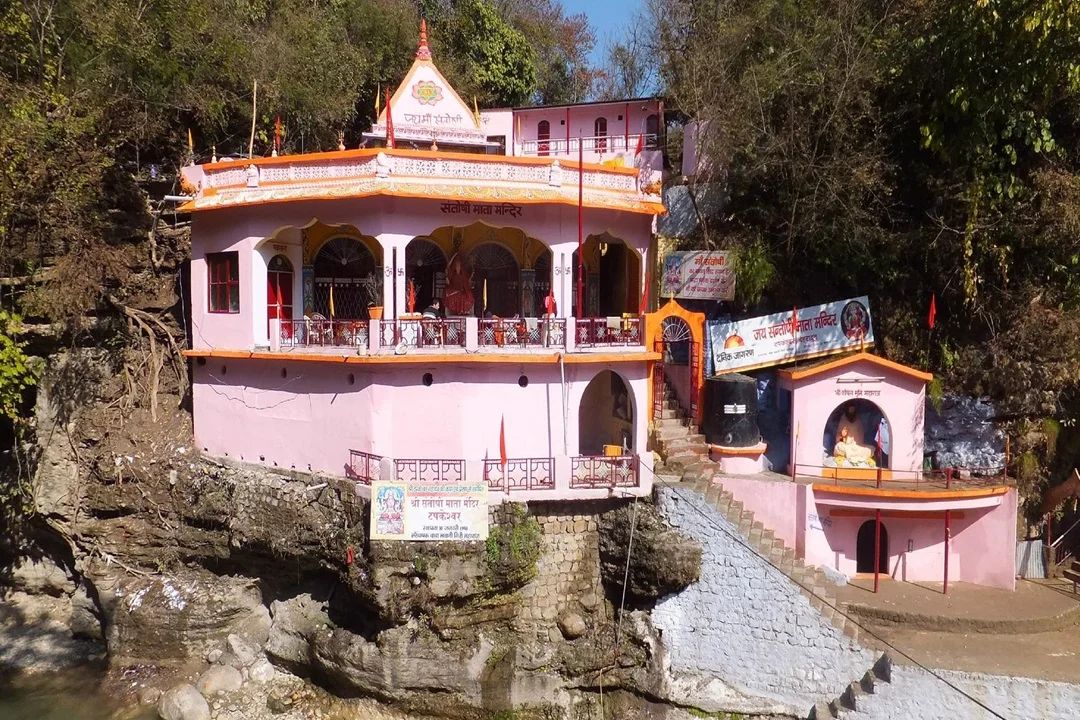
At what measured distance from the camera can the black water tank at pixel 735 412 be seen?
14.1 meters

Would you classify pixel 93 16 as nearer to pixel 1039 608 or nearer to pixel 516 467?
pixel 516 467

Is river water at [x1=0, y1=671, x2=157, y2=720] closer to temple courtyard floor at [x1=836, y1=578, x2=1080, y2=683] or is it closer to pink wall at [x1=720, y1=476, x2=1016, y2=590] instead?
pink wall at [x1=720, y1=476, x2=1016, y2=590]

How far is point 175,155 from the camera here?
61.8ft

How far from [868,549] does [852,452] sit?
6.82 feet

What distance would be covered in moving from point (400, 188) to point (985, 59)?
11651 mm

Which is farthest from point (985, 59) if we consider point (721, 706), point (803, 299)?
point (721, 706)

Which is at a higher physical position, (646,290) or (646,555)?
(646,290)

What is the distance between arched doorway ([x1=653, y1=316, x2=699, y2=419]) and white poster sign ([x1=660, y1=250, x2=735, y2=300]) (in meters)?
1.41

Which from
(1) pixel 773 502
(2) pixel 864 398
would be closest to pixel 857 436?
(2) pixel 864 398

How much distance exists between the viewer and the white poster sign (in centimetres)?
1631

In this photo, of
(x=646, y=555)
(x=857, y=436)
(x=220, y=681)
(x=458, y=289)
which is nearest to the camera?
(x=646, y=555)

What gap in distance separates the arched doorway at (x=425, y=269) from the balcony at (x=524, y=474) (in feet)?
15.7

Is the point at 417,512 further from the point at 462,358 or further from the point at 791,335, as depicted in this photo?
the point at 791,335

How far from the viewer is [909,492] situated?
521 inches
